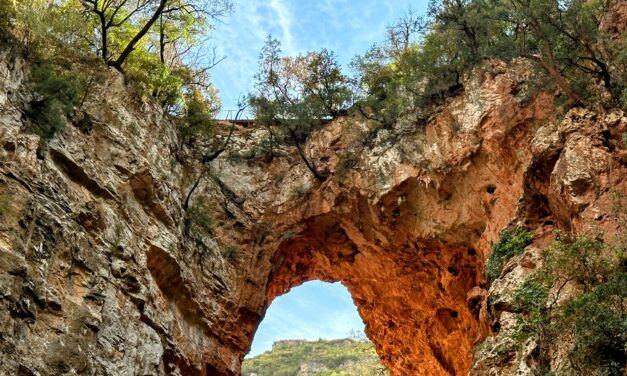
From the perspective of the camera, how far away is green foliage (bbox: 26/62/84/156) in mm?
13438

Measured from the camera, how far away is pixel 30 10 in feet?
47.0

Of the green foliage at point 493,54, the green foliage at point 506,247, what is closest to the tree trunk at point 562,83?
the green foliage at point 493,54

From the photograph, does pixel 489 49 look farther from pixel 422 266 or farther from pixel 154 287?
pixel 154 287

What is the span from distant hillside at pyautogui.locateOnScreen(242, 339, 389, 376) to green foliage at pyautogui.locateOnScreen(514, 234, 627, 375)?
34453 mm

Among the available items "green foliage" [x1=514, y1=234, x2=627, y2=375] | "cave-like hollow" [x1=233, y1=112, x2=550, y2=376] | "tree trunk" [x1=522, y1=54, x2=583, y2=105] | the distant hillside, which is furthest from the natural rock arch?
the distant hillside

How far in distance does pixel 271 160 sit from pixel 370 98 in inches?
159

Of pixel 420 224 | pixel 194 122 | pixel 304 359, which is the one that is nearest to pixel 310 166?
Result: pixel 194 122

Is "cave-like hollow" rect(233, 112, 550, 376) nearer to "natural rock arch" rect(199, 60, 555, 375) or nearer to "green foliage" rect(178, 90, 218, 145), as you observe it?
"natural rock arch" rect(199, 60, 555, 375)

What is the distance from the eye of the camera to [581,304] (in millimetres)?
11336

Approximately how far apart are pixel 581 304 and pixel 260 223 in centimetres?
1134

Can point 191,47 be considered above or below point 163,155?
above

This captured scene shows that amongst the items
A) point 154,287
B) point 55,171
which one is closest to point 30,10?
point 55,171

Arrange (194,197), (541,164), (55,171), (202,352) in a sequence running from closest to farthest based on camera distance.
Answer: (55,171)
(541,164)
(202,352)
(194,197)

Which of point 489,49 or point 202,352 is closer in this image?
point 202,352
